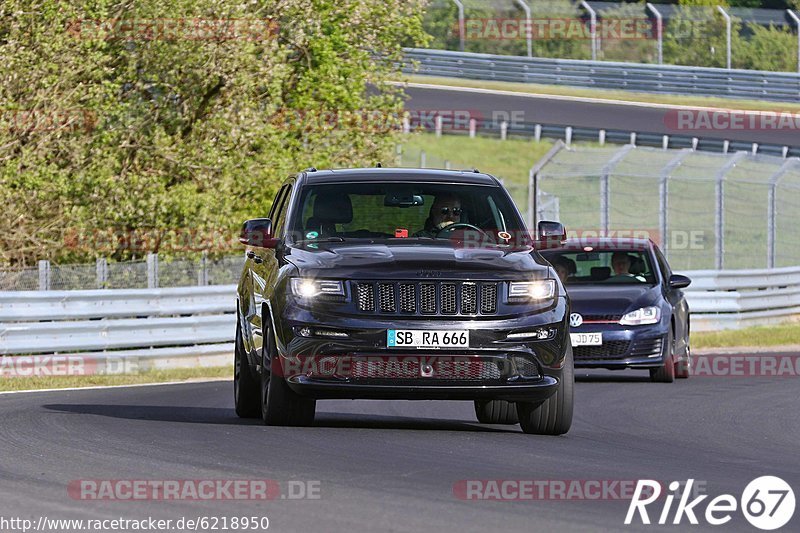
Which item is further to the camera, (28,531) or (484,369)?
(484,369)

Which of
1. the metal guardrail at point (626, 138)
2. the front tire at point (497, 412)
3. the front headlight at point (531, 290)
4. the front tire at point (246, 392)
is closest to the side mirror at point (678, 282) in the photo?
the front tire at point (497, 412)

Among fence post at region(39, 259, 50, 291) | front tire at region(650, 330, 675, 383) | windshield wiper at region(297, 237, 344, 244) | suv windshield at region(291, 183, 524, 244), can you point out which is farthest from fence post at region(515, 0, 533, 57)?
windshield wiper at region(297, 237, 344, 244)

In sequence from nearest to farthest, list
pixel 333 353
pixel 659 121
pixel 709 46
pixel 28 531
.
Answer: pixel 28 531 → pixel 333 353 → pixel 659 121 → pixel 709 46

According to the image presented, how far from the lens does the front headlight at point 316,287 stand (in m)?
11.0

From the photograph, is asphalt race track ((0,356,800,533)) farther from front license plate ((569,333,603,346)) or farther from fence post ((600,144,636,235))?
fence post ((600,144,636,235))

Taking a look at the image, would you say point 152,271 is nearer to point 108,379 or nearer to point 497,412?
point 108,379

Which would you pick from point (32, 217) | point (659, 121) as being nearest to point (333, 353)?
point (32, 217)

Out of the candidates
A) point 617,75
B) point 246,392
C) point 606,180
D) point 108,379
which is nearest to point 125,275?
point 108,379

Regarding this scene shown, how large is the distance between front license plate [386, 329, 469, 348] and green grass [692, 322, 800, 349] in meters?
15.6

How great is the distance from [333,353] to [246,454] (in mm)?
1211

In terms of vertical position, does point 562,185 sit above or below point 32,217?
below

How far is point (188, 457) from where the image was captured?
9.81m

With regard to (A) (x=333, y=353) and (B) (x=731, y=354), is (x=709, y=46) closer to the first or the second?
(B) (x=731, y=354)

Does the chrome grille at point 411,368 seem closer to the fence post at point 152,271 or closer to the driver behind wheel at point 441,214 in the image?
the driver behind wheel at point 441,214
